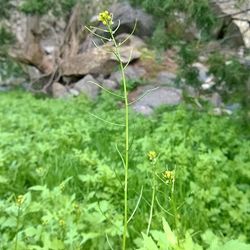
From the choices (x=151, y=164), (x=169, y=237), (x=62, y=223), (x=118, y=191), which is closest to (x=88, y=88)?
(x=118, y=191)

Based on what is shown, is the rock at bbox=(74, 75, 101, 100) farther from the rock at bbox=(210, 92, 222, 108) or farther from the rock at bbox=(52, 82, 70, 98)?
the rock at bbox=(210, 92, 222, 108)

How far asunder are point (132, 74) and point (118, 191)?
1157 centimetres

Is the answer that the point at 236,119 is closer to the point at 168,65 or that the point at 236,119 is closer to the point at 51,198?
the point at 51,198

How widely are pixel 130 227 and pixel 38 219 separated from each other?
0.51m

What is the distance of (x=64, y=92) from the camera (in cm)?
1391

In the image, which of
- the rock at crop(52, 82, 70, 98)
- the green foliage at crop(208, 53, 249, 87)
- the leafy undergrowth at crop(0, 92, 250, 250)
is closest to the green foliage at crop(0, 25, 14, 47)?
the rock at crop(52, 82, 70, 98)

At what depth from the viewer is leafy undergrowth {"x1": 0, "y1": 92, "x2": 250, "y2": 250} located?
214 centimetres

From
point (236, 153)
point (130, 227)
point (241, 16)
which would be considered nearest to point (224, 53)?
point (241, 16)

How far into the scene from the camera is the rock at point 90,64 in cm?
1472

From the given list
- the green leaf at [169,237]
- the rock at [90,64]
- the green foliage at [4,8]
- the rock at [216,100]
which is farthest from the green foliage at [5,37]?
the green leaf at [169,237]

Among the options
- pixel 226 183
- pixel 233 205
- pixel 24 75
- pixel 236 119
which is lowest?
pixel 24 75

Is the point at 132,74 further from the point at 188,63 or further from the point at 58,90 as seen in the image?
the point at 188,63

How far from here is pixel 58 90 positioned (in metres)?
14.2

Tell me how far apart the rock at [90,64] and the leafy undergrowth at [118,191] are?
9204 millimetres
